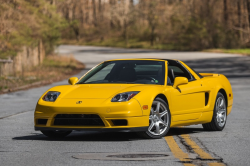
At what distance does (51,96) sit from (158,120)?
1752mm

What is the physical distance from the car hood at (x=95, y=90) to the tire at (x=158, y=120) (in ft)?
1.20

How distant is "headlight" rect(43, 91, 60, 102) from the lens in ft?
28.5

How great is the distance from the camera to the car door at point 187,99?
908 cm

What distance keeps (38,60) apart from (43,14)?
388cm

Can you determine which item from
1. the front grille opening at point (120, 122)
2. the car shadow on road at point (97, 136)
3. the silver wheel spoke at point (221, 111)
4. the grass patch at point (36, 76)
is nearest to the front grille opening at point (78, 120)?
the front grille opening at point (120, 122)

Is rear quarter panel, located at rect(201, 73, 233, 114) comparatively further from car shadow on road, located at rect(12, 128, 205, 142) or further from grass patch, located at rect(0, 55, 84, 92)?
grass patch, located at rect(0, 55, 84, 92)

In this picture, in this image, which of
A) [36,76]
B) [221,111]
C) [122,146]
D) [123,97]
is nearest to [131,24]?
[36,76]

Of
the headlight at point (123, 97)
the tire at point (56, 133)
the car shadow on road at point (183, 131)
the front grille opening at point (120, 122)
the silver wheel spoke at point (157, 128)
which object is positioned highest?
the headlight at point (123, 97)

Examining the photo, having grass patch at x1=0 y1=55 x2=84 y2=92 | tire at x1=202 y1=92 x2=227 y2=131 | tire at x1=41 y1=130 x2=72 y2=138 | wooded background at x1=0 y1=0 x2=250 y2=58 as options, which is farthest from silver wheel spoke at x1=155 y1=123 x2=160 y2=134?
wooded background at x1=0 y1=0 x2=250 y2=58

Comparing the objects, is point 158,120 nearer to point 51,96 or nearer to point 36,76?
point 51,96

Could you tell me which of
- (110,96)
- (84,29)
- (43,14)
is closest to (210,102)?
(110,96)

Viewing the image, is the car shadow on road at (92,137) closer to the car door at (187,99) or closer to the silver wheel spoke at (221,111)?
the car door at (187,99)

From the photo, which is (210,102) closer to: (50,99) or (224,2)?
(50,99)

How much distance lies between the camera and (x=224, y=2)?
64812mm
